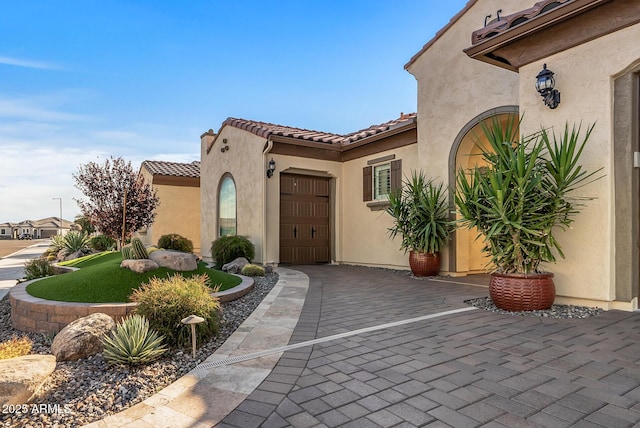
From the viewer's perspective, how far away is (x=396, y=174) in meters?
9.70

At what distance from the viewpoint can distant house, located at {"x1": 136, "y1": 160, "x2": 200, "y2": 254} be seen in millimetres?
15648

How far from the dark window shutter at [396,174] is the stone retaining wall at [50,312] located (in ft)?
22.5

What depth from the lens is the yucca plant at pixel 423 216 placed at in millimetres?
7902

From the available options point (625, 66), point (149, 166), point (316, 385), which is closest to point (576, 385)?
point (316, 385)

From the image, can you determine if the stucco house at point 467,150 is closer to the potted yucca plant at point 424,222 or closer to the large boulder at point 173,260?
the potted yucca plant at point 424,222

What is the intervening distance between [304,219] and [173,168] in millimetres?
8514

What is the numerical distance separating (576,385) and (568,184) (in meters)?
3.01

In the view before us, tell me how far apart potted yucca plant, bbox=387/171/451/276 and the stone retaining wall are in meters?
5.66

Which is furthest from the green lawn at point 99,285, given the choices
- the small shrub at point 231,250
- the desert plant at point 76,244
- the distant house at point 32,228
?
the distant house at point 32,228

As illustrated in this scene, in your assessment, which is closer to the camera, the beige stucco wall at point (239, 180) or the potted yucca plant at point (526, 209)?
the potted yucca plant at point (526, 209)

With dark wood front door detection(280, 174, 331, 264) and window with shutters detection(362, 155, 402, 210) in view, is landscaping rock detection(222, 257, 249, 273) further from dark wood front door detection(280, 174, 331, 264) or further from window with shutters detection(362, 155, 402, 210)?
window with shutters detection(362, 155, 402, 210)

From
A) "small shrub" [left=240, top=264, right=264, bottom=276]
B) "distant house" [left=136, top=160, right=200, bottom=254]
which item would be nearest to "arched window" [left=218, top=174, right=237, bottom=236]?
"small shrub" [left=240, top=264, right=264, bottom=276]

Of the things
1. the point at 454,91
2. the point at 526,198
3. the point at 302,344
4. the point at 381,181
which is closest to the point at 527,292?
the point at 526,198

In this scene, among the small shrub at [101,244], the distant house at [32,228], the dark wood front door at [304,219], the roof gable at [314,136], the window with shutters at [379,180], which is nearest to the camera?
the window with shutters at [379,180]
